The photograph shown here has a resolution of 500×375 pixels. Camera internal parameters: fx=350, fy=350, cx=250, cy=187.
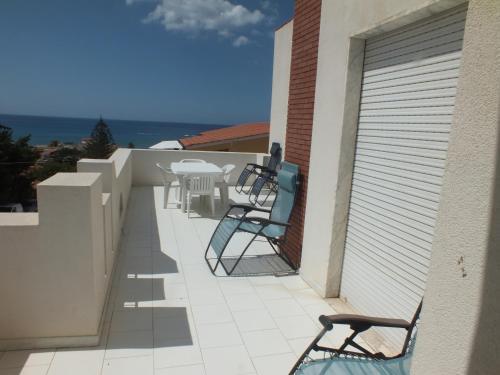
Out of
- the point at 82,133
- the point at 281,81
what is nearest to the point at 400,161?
the point at 281,81

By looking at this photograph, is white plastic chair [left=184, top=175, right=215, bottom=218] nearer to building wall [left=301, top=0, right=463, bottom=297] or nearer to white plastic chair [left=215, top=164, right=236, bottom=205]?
white plastic chair [left=215, top=164, right=236, bottom=205]

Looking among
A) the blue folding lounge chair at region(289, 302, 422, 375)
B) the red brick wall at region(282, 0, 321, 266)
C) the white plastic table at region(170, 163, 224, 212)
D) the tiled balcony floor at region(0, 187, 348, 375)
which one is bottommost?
the tiled balcony floor at region(0, 187, 348, 375)

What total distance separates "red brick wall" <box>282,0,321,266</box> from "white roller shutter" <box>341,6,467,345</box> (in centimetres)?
91

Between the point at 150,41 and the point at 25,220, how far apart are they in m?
88.7

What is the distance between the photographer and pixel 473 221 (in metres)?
1.03

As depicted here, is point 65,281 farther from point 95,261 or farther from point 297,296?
point 297,296

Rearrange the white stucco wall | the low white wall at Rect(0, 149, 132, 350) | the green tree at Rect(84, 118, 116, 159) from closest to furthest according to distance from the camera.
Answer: the low white wall at Rect(0, 149, 132, 350) → the white stucco wall → the green tree at Rect(84, 118, 116, 159)

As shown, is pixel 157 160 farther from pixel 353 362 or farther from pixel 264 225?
pixel 353 362

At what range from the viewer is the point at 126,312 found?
331 cm

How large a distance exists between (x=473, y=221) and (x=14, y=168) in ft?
79.5

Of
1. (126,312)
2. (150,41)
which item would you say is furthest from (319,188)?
(150,41)

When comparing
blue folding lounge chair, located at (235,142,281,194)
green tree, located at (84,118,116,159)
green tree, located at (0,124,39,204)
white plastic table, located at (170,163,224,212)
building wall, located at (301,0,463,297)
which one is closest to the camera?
building wall, located at (301,0,463,297)

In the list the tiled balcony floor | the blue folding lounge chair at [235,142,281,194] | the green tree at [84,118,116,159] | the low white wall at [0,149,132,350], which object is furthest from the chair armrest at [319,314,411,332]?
the green tree at [84,118,116,159]

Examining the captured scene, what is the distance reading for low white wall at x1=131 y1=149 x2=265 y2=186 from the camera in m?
9.52
